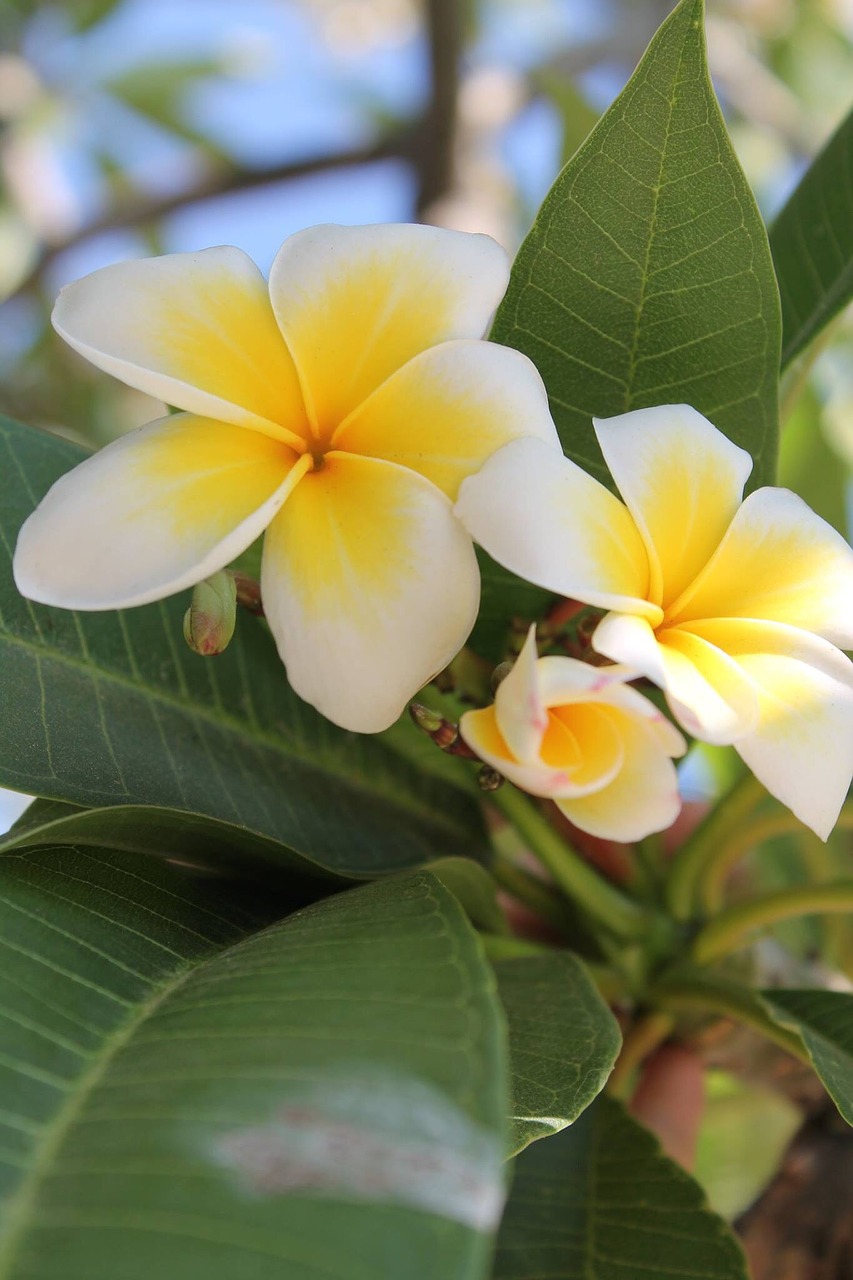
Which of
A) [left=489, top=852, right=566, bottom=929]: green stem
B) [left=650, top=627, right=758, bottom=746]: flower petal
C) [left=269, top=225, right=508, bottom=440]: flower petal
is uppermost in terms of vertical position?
[left=269, top=225, right=508, bottom=440]: flower petal

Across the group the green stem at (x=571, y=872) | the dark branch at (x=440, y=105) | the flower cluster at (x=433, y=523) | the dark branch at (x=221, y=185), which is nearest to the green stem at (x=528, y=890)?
the green stem at (x=571, y=872)

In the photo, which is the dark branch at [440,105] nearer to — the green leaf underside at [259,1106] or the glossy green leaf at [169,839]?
the glossy green leaf at [169,839]

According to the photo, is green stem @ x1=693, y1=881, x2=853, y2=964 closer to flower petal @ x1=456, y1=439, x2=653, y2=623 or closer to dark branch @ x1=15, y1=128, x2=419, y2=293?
flower petal @ x1=456, y1=439, x2=653, y2=623

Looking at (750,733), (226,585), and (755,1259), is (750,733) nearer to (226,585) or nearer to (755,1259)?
(226,585)

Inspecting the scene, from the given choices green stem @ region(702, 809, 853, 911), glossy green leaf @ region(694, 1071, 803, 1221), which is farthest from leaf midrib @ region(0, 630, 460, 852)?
glossy green leaf @ region(694, 1071, 803, 1221)

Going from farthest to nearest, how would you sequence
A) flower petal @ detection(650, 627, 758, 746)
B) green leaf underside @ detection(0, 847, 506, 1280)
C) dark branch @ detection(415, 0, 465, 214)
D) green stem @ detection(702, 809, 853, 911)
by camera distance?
dark branch @ detection(415, 0, 465, 214) < green stem @ detection(702, 809, 853, 911) < flower petal @ detection(650, 627, 758, 746) < green leaf underside @ detection(0, 847, 506, 1280)

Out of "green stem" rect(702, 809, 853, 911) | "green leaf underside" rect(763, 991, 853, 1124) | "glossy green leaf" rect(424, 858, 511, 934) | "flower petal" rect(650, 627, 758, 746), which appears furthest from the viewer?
"green stem" rect(702, 809, 853, 911)

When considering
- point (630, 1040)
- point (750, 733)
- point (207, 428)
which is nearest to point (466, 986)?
point (750, 733)
